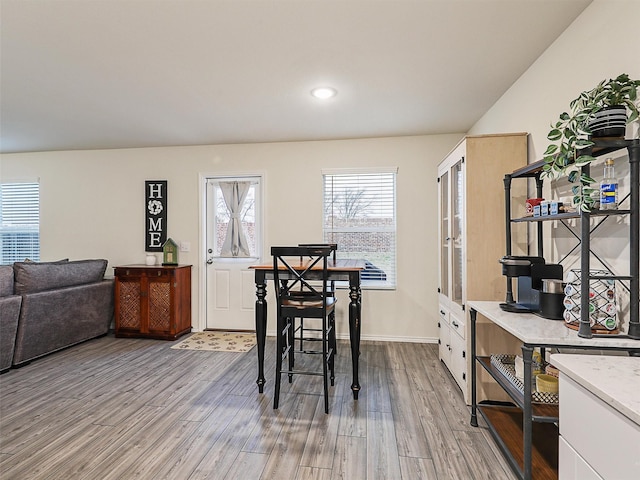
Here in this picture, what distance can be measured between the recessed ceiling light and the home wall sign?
2.73 metres

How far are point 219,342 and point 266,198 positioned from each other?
73.7 inches

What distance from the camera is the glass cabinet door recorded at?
327 cm

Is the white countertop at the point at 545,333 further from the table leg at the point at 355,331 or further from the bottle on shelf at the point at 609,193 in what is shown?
the table leg at the point at 355,331

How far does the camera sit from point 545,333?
5.08 feet

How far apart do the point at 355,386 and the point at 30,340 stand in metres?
3.18

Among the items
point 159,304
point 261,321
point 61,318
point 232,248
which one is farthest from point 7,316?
point 261,321

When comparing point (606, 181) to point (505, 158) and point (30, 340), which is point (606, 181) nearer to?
point (505, 158)

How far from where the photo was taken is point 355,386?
2.65 m

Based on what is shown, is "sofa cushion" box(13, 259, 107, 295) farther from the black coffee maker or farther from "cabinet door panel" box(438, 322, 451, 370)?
the black coffee maker

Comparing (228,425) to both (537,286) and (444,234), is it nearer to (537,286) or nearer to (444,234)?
(537,286)

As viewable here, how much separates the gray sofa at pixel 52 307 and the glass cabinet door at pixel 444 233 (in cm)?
401

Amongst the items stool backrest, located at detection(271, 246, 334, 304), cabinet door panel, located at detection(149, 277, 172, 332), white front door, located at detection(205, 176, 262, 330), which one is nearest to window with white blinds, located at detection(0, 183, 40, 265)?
cabinet door panel, located at detection(149, 277, 172, 332)

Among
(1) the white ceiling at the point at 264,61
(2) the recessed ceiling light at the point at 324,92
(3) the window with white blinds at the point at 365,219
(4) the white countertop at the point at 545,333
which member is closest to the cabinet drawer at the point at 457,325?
(4) the white countertop at the point at 545,333

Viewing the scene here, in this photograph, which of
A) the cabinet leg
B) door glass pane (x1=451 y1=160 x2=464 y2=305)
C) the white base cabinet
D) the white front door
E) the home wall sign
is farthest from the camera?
the home wall sign
